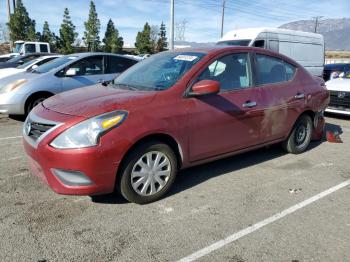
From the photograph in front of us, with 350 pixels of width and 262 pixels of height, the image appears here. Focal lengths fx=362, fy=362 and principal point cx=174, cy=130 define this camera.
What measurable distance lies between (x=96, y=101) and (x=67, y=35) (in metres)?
42.1

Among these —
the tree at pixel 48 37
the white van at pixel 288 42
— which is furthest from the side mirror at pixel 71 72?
the tree at pixel 48 37

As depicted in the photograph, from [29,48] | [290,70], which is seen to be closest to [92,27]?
[29,48]

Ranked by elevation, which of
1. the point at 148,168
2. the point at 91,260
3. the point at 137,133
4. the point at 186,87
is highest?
the point at 186,87

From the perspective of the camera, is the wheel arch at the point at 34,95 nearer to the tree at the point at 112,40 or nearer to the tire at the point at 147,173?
the tire at the point at 147,173

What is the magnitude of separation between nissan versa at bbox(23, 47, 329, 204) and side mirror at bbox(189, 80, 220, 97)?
0.4 inches

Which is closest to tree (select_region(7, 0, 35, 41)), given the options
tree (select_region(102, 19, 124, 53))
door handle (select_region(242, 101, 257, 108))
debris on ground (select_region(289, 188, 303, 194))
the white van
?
tree (select_region(102, 19, 124, 53))

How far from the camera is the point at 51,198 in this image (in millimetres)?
3879

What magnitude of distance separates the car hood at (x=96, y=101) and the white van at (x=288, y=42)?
8.02 metres

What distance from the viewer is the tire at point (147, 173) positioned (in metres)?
3.57

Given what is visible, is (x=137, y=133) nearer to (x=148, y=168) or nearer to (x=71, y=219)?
(x=148, y=168)

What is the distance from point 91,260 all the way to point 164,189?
127cm

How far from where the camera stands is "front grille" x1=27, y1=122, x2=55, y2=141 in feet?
11.4

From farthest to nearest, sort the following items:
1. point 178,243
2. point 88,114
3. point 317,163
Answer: point 317,163 < point 88,114 < point 178,243

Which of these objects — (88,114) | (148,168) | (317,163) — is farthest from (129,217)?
(317,163)
